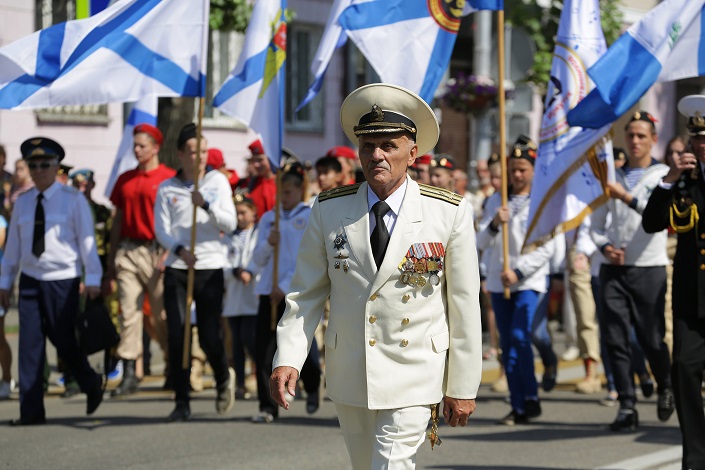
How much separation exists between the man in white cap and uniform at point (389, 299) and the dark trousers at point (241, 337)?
241 inches

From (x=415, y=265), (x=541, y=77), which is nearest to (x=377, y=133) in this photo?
(x=415, y=265)

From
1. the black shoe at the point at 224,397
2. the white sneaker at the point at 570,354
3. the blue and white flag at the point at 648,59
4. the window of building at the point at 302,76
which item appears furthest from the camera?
the window of building at the point at 302,76

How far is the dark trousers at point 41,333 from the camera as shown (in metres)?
10.1

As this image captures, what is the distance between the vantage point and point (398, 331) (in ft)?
18.9

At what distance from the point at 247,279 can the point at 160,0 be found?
8.48ft

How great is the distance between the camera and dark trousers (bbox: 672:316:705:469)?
8.01 m

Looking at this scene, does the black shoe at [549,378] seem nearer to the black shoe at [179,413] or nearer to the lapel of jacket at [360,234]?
the black shoe at [179,413]

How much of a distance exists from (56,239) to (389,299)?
202 inches

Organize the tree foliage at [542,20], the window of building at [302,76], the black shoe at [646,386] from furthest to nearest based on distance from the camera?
the window of building at [302,76]
the tree foliage at [542,20]
the black shoe at [646,386]

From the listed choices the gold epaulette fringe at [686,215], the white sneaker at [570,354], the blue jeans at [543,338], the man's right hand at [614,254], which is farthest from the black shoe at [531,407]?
the white sneaker at [570,354]

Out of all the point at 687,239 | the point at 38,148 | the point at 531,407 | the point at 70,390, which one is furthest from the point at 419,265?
the point at 70,390

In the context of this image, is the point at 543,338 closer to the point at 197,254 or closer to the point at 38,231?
the point at 197,254

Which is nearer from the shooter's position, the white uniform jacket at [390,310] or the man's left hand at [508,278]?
the white uniform jacket at [390,310]

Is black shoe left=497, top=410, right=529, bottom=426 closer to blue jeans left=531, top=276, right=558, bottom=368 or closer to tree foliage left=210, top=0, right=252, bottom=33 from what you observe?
blue jeans left=531, top=276, right=558, bottom=368
